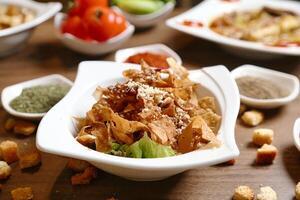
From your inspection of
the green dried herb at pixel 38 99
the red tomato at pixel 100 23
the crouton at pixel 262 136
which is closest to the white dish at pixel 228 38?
the red tomato at pixel 100 23

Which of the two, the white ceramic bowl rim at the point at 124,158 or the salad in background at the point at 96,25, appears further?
the salad in background at the point at 96,25

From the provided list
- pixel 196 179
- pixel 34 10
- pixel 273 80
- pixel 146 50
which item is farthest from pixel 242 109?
pixel 34 10

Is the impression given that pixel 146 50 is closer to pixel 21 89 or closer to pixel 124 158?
pixel 21 89

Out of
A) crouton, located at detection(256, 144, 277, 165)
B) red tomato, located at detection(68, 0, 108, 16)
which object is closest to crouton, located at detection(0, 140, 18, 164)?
crouton, located at detection(256, 144, 277, 165)

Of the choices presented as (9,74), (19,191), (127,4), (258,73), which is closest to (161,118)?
(19,191)

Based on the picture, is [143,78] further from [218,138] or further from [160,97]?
[218,138]

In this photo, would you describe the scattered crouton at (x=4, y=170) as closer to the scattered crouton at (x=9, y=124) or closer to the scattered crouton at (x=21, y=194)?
the scattered crouton at (x=21, y=194)
